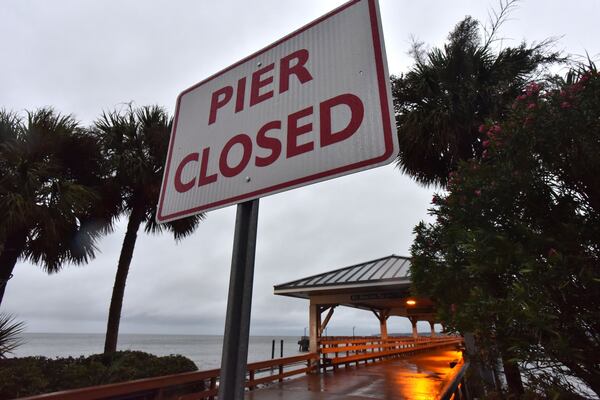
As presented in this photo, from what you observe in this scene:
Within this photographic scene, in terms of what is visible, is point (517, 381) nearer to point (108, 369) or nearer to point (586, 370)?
point (586, 370)

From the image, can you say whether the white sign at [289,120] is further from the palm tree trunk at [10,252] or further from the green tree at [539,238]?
the palm tree trunk at [10,252]

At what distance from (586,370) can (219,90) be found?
3.23 m

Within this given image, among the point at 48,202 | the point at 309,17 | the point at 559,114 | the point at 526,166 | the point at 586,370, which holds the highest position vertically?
the point at 48,202

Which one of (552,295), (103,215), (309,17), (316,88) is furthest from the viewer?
(103,215)

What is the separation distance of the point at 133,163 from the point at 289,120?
8.51m

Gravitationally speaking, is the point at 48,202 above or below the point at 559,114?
above

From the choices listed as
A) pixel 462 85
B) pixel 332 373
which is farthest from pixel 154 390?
pixel 462 85

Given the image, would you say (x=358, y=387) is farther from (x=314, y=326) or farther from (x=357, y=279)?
(x=314, y=326)

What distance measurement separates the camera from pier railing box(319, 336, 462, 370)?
1226 cm

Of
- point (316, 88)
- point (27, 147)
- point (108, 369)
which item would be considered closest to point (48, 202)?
point (27, 147)

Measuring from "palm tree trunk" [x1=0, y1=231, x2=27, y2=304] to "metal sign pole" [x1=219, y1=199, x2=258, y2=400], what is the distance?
7.75 m

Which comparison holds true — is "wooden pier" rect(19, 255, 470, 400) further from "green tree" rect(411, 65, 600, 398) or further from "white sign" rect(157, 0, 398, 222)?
"white sign" rect(157, 0, 398, 222)

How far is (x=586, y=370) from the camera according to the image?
261 cm

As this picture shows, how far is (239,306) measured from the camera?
0.94 metres
